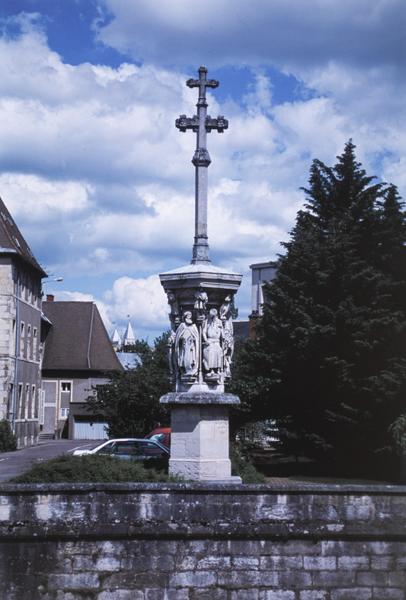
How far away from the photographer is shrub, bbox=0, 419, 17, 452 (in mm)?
40781

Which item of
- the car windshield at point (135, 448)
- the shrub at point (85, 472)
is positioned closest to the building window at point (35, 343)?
the car windshield at point (135, 448)

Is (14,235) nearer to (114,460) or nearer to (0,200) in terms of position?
(0,200)

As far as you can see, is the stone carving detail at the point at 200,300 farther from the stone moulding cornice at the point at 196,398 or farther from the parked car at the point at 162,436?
the parked car at the point at 162,436

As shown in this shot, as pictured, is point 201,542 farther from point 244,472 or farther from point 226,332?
point 244,472

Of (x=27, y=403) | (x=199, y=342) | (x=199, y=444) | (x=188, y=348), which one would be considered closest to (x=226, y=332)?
(x=199, y=342)

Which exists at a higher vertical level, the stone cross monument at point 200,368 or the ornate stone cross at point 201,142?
the ornate stone cross at point 201,142

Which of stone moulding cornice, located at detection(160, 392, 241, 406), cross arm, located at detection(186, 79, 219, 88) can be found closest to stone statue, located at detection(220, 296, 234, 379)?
stone moulding cornice, located at detection(160, 392, 241, 406)

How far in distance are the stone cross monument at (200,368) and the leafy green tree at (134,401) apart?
17.0 metres

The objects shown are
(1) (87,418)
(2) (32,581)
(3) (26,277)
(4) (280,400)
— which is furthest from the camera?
(1) (87,418)

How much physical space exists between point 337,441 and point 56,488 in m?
20.4

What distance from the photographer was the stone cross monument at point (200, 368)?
14.4m

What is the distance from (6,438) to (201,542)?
1345 inches

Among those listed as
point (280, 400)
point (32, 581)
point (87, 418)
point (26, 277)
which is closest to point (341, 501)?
point (32, 581)

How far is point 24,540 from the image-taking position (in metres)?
8.38
